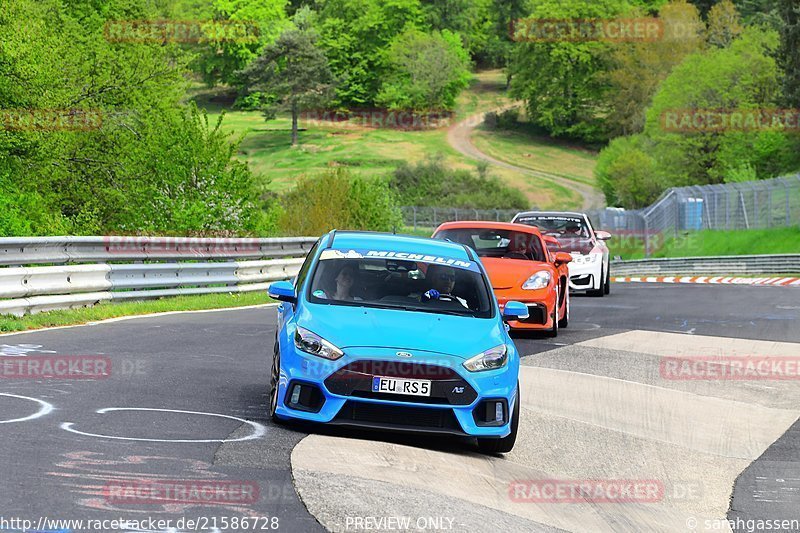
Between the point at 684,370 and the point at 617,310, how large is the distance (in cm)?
839

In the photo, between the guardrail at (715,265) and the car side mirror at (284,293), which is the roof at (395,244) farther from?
the guardrail at (715,265)

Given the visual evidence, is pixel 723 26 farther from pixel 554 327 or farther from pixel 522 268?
pixel 522 268

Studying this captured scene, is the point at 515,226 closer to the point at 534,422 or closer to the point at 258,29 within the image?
the point at 534,422

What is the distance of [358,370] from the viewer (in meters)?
8.62

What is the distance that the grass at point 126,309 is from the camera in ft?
50.4

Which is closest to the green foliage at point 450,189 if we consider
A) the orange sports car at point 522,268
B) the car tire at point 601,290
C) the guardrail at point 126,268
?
the car tire at point 601,290

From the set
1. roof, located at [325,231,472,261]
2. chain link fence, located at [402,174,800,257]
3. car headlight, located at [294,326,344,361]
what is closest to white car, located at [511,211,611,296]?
roof, located at [325,231,472,261]

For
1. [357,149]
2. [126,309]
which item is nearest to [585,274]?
[126,309]

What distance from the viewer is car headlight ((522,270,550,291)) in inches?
662

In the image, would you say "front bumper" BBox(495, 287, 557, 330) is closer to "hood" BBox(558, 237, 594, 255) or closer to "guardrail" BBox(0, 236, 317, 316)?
"guardrail" BBox(0, 236, 317, 316)

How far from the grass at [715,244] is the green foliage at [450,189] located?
Answer: 3831 cm

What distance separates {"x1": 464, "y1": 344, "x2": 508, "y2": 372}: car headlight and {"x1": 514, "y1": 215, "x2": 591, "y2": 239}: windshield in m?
17.2

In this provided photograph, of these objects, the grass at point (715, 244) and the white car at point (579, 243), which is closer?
the white car at point (579, 243)

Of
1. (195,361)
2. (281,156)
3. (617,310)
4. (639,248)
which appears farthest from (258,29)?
(195,361)
